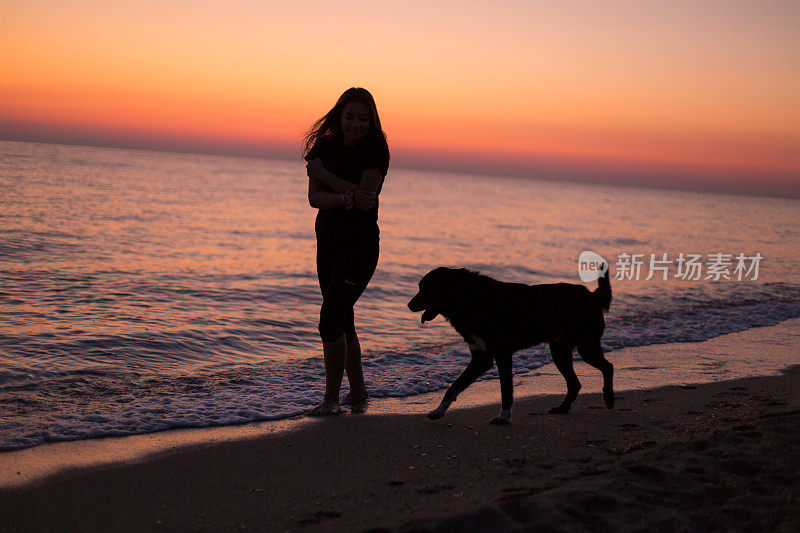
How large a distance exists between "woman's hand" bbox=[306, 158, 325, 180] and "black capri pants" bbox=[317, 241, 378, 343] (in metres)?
0.53

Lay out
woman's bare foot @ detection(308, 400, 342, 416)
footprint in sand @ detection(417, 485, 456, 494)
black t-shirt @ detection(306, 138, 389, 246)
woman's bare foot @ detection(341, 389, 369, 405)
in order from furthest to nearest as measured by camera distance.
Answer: woman's bare foot @ detection(341, 389, 369, 405) < woman's bare foot @ detection(308, 400, 342, 416) < black t-shirt @ detection(306, 138, 389, 246) < footprint in sand @ detection(417, 485, 456, 494)

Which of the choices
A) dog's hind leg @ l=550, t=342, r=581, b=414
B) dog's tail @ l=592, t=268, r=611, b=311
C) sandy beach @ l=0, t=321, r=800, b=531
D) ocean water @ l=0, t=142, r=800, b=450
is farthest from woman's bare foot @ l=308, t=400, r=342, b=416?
dog's tail @ l=592, t=268, r=611, b=311

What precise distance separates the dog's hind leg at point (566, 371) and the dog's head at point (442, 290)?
3.33 feet

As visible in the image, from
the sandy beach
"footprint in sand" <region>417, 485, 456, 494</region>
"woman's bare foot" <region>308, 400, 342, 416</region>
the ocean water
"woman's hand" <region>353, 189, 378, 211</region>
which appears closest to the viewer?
the sandy beach

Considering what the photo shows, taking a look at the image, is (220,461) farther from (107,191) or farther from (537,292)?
(107,191)

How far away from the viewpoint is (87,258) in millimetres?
14289

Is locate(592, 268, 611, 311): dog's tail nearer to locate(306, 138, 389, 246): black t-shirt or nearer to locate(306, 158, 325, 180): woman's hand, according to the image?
locate(306, 138, 389, 246): black t-shirt

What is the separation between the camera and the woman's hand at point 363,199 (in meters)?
4.57

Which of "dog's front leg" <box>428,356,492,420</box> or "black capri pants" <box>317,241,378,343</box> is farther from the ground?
"black capri pants" <box>317,241,378,343</box>

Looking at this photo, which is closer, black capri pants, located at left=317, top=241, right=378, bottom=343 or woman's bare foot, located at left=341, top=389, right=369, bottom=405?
black capri pants, located at left=317, top=241, right=378, bottom=343

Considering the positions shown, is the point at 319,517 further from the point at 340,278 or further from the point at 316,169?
the point at 316,169

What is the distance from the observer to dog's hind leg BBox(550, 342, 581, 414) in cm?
517

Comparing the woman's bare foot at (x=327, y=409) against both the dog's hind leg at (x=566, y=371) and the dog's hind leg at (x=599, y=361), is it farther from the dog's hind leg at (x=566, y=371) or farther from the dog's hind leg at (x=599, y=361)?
the dog's hind leg at (x=599, y=361)

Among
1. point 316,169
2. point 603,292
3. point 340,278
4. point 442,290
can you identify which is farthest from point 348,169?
point 603,292
